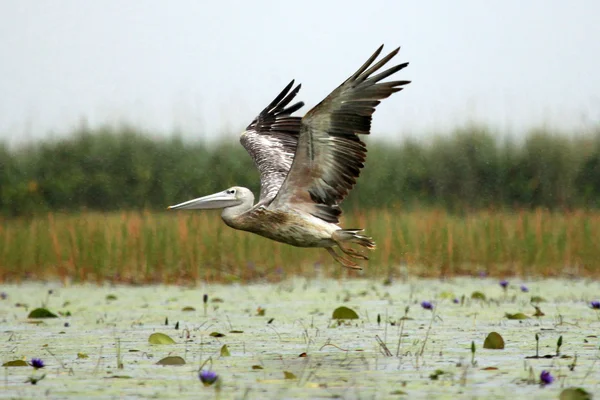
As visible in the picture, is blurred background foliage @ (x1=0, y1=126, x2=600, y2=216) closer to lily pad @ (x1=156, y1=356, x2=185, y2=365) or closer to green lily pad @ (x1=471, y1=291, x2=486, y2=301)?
green lily pad @ (x1=471, y1=291, x2=486, y2=301)

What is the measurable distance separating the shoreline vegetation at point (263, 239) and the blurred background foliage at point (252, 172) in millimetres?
26

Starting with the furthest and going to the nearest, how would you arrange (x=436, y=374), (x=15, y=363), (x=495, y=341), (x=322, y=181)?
1. (x=322, y=181)
2. (x=495, y=341)
3. (x=15, y=363)
4. (x=436, y=374)

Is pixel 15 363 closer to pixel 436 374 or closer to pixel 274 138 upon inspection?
pixel 436 374

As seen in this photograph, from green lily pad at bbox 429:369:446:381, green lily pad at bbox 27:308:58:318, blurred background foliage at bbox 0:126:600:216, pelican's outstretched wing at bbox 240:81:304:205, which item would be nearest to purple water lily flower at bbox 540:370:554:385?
green lily pad at bbox 429:369:446:381

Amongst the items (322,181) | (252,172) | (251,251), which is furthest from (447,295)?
(252,172)

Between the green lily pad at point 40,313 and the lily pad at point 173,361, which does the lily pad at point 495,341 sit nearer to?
the lily pad at point 173,361

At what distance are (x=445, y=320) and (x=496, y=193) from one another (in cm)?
1095

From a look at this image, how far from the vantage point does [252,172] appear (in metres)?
19.8

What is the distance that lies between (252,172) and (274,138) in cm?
963

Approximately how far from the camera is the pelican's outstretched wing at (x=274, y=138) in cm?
947

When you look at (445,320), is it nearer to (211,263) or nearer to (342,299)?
(342,299)

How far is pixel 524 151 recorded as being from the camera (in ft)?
63.3

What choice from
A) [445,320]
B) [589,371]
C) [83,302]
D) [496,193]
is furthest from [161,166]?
[589,371]

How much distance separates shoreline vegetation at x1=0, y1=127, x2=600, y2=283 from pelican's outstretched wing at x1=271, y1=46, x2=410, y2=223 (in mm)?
4209
